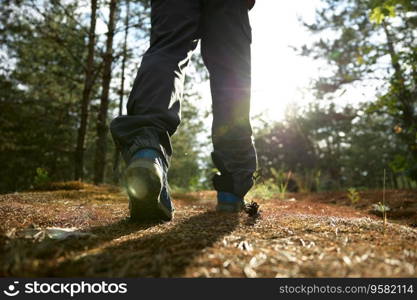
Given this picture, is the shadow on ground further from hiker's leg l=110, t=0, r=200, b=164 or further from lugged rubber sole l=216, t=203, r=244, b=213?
lugged rubber sole l=216, t=203, r=244, b=213

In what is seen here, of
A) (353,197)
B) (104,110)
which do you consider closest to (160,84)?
(353,197)

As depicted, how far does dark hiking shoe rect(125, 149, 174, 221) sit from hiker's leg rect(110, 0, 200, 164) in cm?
5

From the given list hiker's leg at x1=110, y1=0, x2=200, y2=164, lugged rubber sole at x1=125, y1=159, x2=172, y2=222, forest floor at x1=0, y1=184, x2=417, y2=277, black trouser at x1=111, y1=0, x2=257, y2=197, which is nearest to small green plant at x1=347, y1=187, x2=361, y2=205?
black trouser at x1=111, y1=0, x2=257, y2=197

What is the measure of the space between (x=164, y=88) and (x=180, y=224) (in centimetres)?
50

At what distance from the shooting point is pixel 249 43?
1.72 metres

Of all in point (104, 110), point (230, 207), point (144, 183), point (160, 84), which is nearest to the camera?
point (144, 183)

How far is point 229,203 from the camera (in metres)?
1.72

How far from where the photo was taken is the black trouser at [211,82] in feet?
4.33

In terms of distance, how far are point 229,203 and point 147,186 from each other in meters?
0.65

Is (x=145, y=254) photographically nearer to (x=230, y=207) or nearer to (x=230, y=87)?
(x=230, y=207)

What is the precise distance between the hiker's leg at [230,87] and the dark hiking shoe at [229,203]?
3cm

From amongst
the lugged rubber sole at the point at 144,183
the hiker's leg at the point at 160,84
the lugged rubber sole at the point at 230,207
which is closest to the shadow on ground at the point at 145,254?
the lugged rubber sole at the point at 144,183

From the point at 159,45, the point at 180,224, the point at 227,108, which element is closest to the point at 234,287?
the point at 180,224

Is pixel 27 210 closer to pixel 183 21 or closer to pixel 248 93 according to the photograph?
pixel 183 21
